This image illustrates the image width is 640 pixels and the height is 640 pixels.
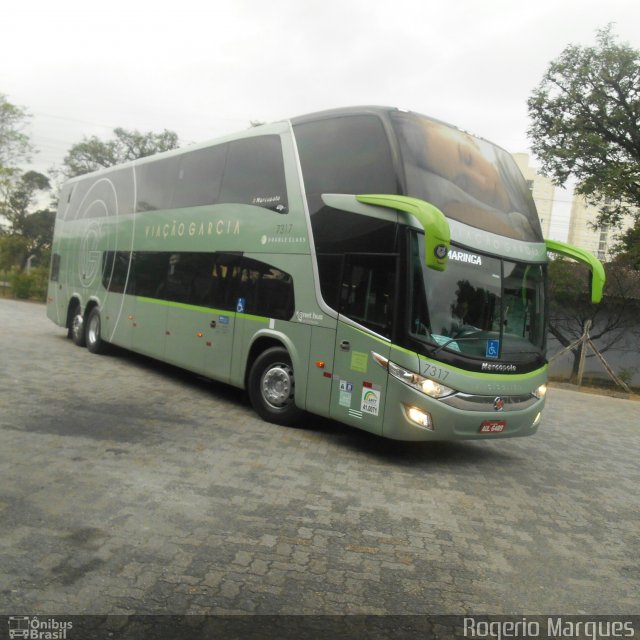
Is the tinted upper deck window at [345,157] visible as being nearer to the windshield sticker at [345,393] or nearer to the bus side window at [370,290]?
the bus side window at [370,290]

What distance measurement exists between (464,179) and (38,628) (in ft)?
18.8

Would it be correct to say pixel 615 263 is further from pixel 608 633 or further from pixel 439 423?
pixel 608 633

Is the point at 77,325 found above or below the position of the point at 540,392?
below

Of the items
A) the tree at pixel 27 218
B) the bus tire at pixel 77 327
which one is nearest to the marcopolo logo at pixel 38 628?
the bus tire at pixel 77 327

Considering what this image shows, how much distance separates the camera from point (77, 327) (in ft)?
45.6

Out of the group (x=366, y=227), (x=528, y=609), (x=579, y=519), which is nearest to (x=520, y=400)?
(x=579, y=519)

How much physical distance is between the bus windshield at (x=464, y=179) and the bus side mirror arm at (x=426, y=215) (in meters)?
0.30

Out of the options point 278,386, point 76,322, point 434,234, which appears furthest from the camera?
point 76,322

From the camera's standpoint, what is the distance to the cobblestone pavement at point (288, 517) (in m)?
3.52

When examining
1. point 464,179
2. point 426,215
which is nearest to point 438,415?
point 426,215

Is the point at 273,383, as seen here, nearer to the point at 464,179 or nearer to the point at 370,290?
the point at 370,290

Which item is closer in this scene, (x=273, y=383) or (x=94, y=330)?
(x=273, y=383)

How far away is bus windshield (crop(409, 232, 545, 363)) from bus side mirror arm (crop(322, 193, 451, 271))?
1.35ft

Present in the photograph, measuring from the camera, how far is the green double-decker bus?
242 inches
